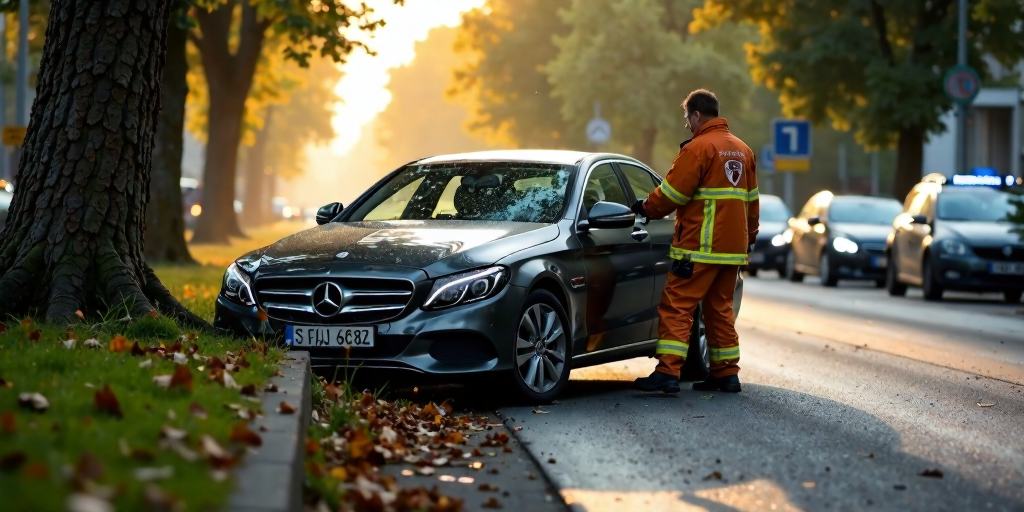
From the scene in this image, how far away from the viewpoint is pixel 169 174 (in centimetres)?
2377

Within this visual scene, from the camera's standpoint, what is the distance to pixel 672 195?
9.40 m

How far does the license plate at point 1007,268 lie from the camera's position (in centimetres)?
2066

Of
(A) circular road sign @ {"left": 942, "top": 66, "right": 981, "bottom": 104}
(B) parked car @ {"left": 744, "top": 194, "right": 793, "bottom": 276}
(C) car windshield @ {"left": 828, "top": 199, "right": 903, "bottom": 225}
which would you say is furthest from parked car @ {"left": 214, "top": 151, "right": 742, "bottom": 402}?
(B) parked car @ {"left": 744, "top": 194, "right": 793, "bottom": 276}

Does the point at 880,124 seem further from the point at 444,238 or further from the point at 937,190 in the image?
the point at 444,238

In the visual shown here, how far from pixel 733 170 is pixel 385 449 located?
335 centimetres

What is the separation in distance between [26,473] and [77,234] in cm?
579

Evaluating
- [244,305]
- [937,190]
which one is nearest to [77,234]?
[244,305]

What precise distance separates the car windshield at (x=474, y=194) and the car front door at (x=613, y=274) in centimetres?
23

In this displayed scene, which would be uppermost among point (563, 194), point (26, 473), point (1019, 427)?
point (563, 194)

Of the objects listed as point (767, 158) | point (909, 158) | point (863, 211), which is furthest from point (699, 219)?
point (767, 158)

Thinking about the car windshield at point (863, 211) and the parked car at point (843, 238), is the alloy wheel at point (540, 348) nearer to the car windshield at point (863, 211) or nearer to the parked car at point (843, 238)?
the parked car at point (843, 238)

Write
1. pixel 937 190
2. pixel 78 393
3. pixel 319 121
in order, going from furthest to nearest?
1. pixel 319 121
2. pixel 937 190
3. pixel 78 393

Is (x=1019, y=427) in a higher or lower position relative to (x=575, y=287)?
lower

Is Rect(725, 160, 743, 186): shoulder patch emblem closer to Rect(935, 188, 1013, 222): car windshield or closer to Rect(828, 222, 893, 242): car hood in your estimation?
Rect(935, 188, 1013, 222): car windshield
